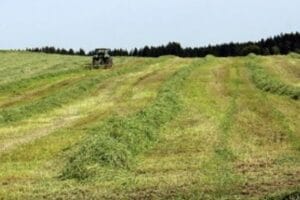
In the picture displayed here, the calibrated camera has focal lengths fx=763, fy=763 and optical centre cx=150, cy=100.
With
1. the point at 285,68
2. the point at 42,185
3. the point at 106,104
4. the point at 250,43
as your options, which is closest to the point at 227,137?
the point at 42,185

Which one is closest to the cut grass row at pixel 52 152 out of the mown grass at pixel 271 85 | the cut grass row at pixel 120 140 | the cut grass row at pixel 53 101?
the cut grass row at pixel 120 140

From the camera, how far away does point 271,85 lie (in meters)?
38.7

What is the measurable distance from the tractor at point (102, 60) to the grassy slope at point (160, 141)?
20.9 metres

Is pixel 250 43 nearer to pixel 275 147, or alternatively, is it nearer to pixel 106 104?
pixel 106 104

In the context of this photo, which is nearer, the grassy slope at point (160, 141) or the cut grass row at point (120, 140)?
the grassy slope at point (160, 141)

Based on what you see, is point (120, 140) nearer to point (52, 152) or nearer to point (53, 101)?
point (52, 152)

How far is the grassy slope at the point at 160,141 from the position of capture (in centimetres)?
1487

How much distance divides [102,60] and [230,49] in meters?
63.3

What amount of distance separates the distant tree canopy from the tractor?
129ft

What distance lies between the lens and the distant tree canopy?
11450cm

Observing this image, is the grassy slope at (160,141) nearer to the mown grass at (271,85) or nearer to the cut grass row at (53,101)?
the cut grass row at (53,101)

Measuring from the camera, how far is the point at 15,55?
8600 cm

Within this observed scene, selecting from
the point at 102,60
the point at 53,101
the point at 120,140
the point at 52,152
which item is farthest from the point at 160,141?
the point at 102,60

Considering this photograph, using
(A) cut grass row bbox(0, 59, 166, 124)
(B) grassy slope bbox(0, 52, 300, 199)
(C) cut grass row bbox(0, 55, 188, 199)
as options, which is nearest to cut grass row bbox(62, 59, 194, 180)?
(B) grassy slope bbox(0, 52, 300, 199)
